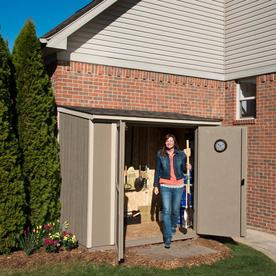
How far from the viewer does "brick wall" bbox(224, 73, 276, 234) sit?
30.7ft

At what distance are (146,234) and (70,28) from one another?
14.1ft

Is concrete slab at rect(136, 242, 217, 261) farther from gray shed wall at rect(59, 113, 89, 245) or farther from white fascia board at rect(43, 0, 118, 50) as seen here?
white fascia board at rect(43, 0, 118, 50)

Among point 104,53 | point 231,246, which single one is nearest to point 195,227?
point 231,246

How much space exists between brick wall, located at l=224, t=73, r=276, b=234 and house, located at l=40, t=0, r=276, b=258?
0.08ft

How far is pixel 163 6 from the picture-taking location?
9789 millimetres

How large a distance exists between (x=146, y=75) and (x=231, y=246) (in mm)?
4067

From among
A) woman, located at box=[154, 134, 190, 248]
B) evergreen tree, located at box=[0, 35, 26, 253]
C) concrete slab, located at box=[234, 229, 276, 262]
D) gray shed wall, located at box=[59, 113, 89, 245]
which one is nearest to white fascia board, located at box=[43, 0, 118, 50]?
evergreen tree, located at box=[0, 35, 26, 253]

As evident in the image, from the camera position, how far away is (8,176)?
23.5 ft

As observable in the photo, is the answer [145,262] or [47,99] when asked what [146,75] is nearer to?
[47,99]

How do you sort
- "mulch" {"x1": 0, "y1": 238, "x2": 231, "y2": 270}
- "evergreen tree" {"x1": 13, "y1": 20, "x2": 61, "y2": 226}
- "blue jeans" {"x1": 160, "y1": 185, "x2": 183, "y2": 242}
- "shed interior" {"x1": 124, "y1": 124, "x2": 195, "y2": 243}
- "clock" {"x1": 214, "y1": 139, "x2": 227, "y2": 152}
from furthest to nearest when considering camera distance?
"shed interior" {"x1": 124, "y1": 124, "x2": 195, "y2": 243}, "clock" {"x1": 214, "y1": 139, "x2": 227, "y2": 152}, "evergreen tree" {"x1": 13, "y1": 20, "x2": 61, "y2": 226}, "blue jeans" {"x1": 160, "y1": 185, "x2": 183, "y2": 242}, "mulch" {"x1": 0, "y1": 238, "x2": 231, "y2": 270}

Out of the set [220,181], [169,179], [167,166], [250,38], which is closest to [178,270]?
[169,179]

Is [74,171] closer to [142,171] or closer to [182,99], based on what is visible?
[142,171]

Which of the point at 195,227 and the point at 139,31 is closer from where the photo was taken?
the point at 195,227

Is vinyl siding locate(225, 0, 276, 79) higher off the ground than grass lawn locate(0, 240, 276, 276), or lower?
higher
